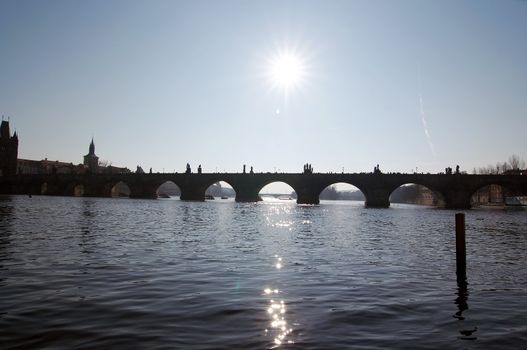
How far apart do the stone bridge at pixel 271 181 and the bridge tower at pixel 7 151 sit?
1985cm

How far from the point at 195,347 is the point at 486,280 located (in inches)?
379

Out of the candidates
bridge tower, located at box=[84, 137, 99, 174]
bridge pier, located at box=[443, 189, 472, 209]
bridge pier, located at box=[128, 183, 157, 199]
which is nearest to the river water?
bridge pier, located at box=[443, 189, 472, 209]

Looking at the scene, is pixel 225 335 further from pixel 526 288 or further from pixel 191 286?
→ pixel 526 288

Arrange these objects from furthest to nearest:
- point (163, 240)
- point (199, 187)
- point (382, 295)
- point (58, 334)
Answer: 1. point (199, 187)
2. point (163, 240)
3. point (382, 295)
4. point (58, 334)

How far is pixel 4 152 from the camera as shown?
144 m

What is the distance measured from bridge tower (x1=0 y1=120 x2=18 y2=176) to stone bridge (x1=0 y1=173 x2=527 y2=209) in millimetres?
19850

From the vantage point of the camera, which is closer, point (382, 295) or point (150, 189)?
point (382, 295)

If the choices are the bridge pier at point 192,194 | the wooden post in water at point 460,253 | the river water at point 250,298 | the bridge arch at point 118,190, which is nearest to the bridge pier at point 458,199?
the bridge pier at point 192,194

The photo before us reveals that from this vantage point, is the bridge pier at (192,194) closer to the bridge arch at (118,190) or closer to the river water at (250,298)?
the bridge arch at (118,190)

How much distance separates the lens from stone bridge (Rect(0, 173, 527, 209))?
265ft

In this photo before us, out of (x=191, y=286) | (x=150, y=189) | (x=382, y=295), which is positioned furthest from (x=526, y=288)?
(x=150, y=189)

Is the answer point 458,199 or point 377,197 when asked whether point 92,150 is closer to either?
point 377,197

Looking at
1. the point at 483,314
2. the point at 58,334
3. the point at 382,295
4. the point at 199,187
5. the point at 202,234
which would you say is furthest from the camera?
the point at 199,187

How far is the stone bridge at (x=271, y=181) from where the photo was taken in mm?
80625
